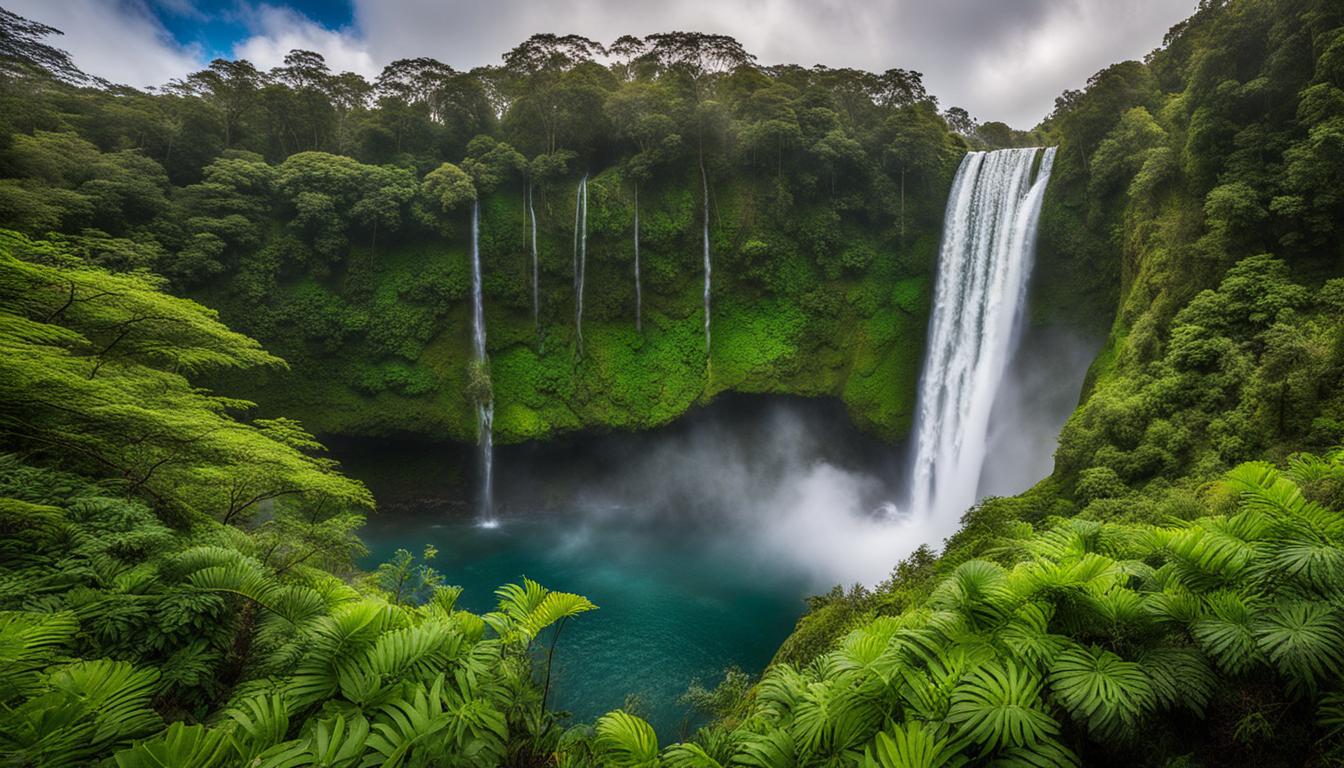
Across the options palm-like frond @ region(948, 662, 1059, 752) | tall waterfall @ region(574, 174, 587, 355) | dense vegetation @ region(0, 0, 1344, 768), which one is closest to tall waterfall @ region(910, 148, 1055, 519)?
dense vegetation @ region(0, 0, 1344, 768)

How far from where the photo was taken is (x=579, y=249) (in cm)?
2189

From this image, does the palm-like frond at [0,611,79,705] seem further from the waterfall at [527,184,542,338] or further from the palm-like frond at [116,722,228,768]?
the waterfall at [527,184,542,338]

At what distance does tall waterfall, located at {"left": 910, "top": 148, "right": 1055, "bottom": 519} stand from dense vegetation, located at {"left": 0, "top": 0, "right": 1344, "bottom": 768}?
1.25m

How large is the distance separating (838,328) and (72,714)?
72.8 feet

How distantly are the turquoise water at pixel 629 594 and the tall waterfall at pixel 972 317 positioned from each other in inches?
251

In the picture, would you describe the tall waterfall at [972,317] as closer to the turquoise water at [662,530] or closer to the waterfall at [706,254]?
the turquoise water at [662,530]

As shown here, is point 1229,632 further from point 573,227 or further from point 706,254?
point 573,227

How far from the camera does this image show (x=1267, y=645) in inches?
93.7

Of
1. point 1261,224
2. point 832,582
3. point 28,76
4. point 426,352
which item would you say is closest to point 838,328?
point 832,582

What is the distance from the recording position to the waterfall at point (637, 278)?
2175 centimetres

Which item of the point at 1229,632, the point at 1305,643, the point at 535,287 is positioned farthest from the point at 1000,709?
the point at 535,287

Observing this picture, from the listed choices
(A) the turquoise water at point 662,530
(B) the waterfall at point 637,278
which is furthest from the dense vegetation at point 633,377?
(A) the turquoise water at point 662,530

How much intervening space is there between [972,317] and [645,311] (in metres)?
12.3

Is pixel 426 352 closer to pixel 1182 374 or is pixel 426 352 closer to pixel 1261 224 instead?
pixel 1182 374
